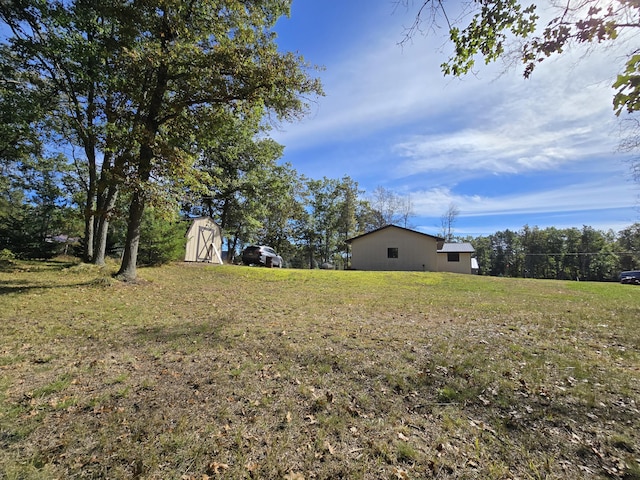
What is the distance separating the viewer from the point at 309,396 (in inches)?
132

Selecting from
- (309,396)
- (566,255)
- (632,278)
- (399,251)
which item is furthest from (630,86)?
(566,255)

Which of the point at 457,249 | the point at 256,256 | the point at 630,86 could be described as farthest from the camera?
the point at 457,249

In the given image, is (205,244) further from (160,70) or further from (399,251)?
(399,251)

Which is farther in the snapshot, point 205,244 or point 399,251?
point 399,251

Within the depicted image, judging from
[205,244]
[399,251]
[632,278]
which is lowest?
[632,278]

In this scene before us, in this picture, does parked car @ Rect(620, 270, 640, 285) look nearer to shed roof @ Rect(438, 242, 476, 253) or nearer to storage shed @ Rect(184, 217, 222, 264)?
shed roof @ Rect(438, 242, 476, 253)

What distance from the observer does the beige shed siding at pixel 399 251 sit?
25723 mm

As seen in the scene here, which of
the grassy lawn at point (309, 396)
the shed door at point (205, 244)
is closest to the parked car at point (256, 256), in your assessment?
the shed door at point (205, 244)

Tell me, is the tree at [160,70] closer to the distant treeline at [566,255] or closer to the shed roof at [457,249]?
the shed roof at [457,249]

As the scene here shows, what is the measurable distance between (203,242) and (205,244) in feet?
0.88

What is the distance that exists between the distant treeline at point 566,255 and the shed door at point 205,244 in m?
64.5

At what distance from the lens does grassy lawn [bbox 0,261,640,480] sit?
2.37m

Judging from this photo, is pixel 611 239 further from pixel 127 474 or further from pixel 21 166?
pixel 21 166

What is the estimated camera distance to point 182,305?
7.77m
